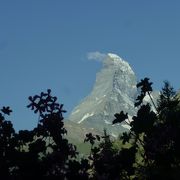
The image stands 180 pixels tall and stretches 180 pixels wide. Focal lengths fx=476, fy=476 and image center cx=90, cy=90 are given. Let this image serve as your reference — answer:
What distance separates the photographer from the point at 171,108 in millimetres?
22531

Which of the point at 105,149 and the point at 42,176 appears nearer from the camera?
the point at 42,176

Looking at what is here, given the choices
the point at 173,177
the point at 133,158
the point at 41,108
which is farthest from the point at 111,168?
the point at 41,108

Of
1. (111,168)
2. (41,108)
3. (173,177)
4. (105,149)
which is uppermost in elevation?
(41,108)

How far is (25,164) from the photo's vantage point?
21.0m

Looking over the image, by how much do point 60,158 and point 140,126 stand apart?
385 centimetres

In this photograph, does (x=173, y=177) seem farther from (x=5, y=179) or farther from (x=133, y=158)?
(x=5, y=179)

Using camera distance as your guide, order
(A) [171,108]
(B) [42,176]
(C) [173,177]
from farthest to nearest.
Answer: (A) [171,108] → (B) [42,176] → (C) [173,177]

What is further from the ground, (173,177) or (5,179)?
(5,179)

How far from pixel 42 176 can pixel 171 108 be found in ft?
22.4

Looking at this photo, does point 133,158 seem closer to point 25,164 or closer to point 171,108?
point 171,108

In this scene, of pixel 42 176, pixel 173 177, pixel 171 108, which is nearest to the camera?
pixel 173 177

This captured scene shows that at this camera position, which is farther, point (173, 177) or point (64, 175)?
point (64, 175)

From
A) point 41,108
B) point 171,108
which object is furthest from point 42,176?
point 171,108

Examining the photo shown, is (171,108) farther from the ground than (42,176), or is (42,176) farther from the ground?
(171,108)
